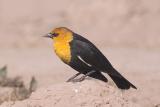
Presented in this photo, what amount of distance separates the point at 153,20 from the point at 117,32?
841 mm

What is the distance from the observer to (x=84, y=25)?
2016 cm

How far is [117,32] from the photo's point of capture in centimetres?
Answer: 1984

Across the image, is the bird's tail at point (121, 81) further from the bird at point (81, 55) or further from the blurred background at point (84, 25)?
the blurred background at point (84, 25)

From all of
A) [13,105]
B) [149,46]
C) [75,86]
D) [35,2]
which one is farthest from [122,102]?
[35,2]

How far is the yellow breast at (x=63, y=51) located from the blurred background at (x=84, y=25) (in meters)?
7.66

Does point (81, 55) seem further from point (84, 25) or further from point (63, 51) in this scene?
point (84, 25)

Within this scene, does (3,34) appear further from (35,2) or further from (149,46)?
(149,46)

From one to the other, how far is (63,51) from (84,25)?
9.72 m

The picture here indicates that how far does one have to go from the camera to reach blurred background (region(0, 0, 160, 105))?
1915cm

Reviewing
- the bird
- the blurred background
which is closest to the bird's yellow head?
the bird

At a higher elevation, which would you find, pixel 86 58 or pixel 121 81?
pixel 86 58

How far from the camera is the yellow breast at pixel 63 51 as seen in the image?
10461mm

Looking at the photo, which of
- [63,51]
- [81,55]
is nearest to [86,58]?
[81,55]

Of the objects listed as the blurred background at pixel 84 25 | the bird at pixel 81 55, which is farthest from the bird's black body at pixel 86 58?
the blurred background at pixel 84 25
